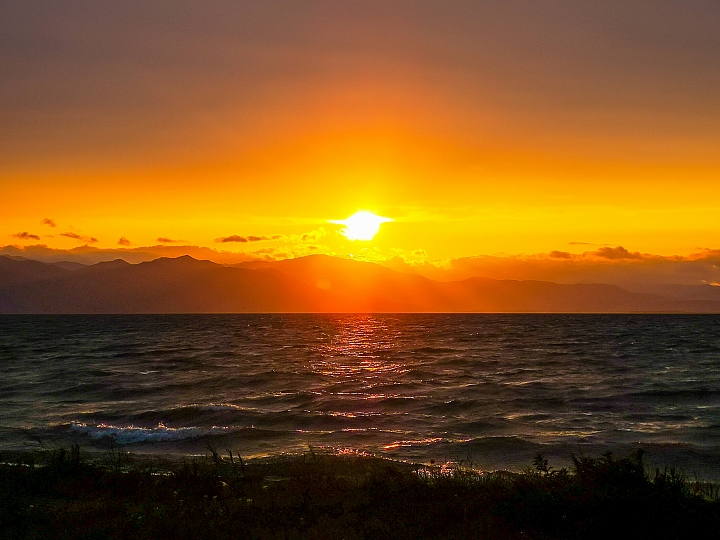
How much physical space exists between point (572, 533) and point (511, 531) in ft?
2.94

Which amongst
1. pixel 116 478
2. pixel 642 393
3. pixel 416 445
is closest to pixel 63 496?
pixel 116 478

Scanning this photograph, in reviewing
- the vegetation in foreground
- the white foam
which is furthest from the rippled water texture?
the vegetation in foreground

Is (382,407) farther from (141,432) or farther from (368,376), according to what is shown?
(368,376)

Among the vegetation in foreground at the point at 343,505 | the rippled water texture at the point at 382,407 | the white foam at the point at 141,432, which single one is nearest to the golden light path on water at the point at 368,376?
the rippled water texture at the point at 382,407

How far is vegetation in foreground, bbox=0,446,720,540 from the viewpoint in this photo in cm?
945

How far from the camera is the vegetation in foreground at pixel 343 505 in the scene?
31.0 feet

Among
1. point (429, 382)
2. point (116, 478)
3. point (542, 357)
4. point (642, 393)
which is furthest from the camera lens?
point (542, 357)

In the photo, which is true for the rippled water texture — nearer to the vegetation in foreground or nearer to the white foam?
the white foam

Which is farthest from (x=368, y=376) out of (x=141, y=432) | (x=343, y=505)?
(x=343, y=505)

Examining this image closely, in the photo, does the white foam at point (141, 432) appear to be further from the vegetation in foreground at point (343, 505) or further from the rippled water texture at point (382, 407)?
the vegetation in foreground at point (343, 505)

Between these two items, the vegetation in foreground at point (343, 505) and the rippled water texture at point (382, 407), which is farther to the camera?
the rippled water texture at point (382, 407)

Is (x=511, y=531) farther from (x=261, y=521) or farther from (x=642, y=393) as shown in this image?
(x=642, y=393)

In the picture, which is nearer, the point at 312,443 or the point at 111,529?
the point at 111,529

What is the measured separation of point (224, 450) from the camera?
19.2 m
